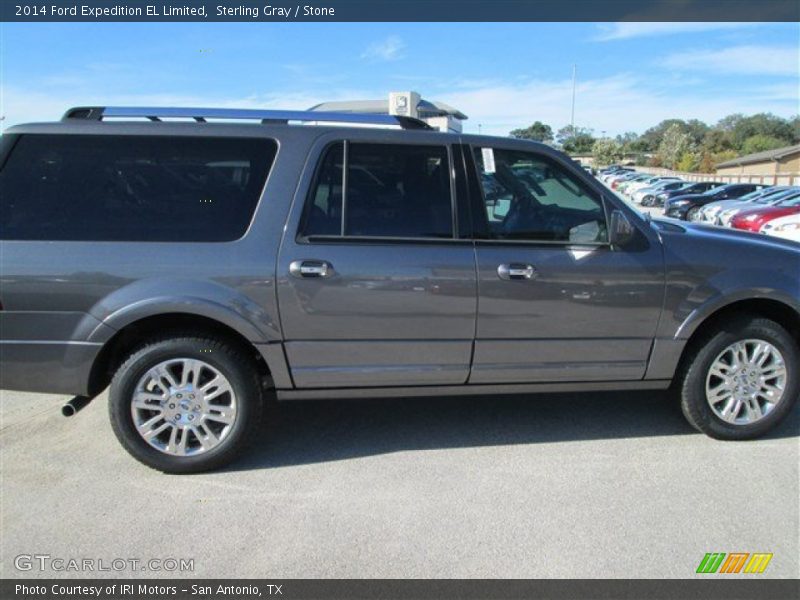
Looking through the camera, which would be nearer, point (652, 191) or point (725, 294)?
point (725, 294)

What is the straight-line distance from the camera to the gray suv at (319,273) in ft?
10.00

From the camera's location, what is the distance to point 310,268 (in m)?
3.10

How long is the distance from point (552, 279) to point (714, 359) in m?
1.22

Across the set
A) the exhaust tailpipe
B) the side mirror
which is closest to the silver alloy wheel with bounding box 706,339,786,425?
the side mirror

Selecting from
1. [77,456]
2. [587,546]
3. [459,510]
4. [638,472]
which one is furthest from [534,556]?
[77,456]

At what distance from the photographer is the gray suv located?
3047mm

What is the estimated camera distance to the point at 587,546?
2615mm

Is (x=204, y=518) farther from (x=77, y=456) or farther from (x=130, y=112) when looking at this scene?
(x=130, y=112)

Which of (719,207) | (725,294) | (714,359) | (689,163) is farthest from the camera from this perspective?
(689,163)

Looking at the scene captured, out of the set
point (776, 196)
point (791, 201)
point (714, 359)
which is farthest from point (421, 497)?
point (776, 196)

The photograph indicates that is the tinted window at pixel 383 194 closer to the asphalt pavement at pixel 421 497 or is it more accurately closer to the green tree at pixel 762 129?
the asphalt pavement at pixel 421 497
